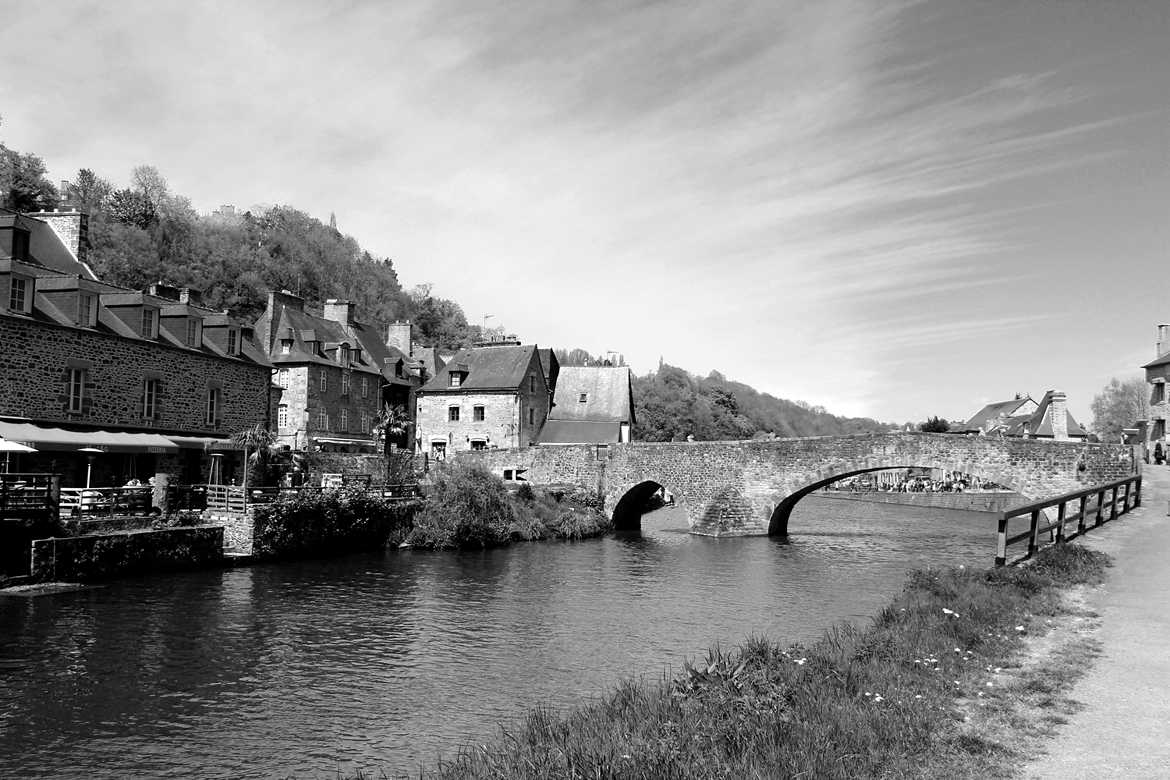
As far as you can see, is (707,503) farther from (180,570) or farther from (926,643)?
(926,643)

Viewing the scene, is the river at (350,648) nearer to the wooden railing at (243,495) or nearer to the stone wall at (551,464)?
the wooden railing at (243,495)

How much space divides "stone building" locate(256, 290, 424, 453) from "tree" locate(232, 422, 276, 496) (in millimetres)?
5919

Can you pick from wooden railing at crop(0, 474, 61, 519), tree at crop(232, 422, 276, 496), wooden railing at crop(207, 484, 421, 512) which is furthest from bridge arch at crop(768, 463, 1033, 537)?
wooden railing at crop(0, 474, 61, 519)

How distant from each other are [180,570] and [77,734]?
12.0 metres

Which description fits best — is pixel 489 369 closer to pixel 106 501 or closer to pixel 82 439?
pixel 106 501

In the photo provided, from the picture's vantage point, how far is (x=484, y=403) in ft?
147

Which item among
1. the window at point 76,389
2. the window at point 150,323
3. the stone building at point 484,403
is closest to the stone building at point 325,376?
the stone building at point 484,403

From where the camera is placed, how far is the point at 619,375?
4681cm

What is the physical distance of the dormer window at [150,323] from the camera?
25734 millimetres

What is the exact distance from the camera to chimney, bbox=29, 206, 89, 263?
27.7 meters

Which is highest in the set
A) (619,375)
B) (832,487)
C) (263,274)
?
(263,274)

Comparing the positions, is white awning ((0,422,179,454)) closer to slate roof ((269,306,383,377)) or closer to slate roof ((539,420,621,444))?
slate roof ((269,306,383,377))

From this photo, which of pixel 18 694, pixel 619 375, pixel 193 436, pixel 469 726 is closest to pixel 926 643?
pixel 469 726

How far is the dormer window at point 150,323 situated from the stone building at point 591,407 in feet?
76.4
